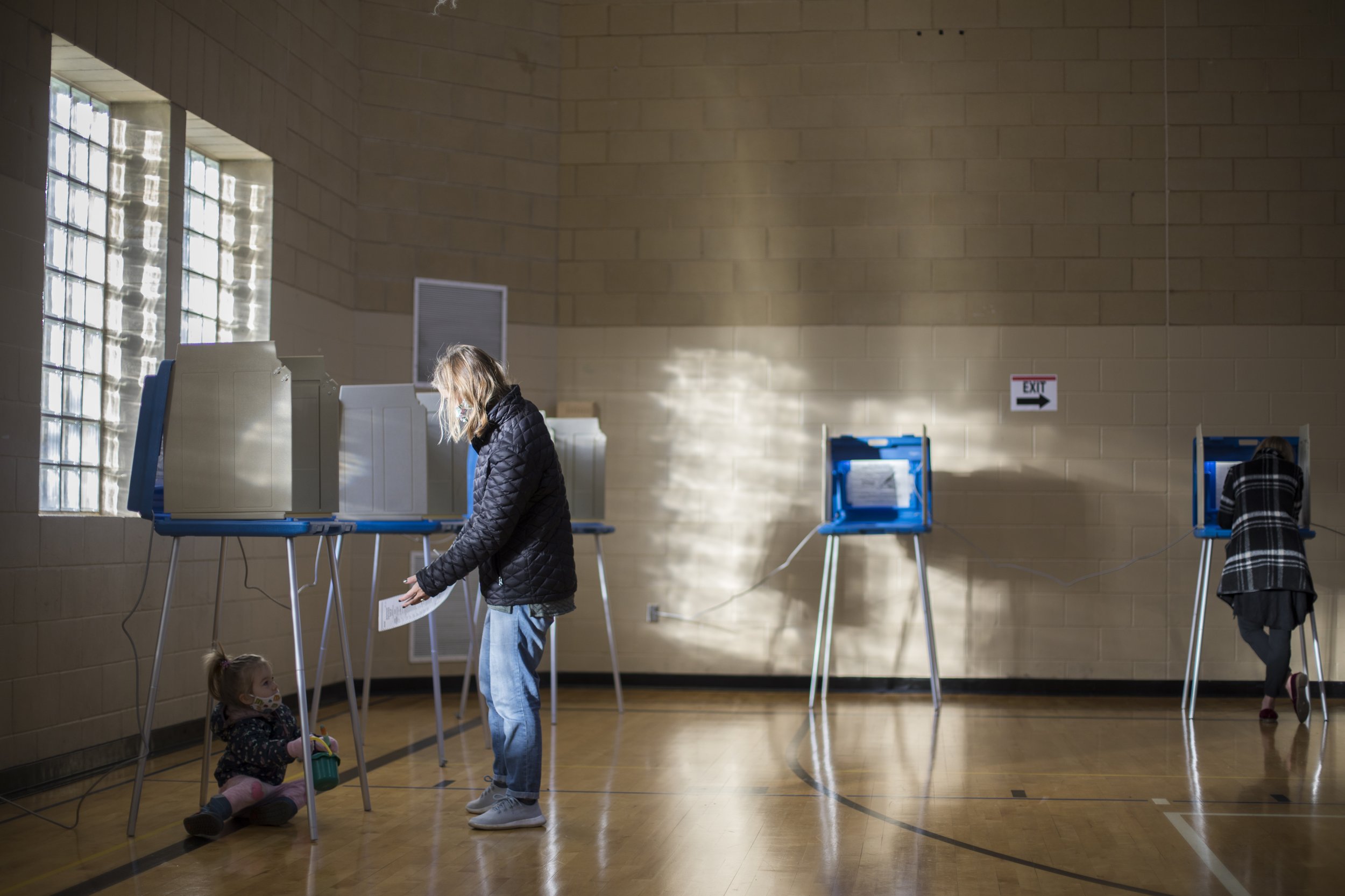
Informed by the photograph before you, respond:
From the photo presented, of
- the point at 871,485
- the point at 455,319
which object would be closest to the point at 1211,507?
the point at 871,485

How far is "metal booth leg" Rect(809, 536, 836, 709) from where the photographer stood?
6.19m

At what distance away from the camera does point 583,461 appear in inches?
226

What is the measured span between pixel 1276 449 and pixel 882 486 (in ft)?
5.98

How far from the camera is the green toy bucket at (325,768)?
146 inches

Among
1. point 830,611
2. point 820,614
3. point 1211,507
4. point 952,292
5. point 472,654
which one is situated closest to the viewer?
point 472,654

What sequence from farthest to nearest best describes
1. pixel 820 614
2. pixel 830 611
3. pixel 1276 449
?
pixel 830 611
pixel 820 614
pixel 1276 449

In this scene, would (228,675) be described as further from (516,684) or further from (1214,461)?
(1214,461)

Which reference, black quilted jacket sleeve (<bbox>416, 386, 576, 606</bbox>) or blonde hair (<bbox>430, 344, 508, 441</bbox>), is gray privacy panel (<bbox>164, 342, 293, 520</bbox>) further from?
black quilted jacket sleeve (<bbox>416, 386, 576, 606</bbox>)

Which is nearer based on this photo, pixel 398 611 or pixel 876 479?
pixel 398 611

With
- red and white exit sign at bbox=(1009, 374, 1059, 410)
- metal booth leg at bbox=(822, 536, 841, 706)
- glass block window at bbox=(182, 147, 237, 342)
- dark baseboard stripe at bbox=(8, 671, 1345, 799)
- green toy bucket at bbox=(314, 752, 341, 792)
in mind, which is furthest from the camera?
red and white exit sign at bbox=(1009, 374, 1059, 410)

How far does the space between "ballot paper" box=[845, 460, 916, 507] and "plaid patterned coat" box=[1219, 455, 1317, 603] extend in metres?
1.53

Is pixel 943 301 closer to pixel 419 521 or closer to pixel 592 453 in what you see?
pixel 592 453

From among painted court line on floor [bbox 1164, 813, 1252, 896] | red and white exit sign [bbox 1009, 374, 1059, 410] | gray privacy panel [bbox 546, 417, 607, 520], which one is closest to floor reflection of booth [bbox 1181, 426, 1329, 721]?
red and white exit sign [bbox 1009, 374, 1059, 410]

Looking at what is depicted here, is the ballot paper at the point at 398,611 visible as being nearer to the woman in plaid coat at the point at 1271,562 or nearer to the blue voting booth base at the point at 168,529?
the blue voting booth base at the point at 168,529
